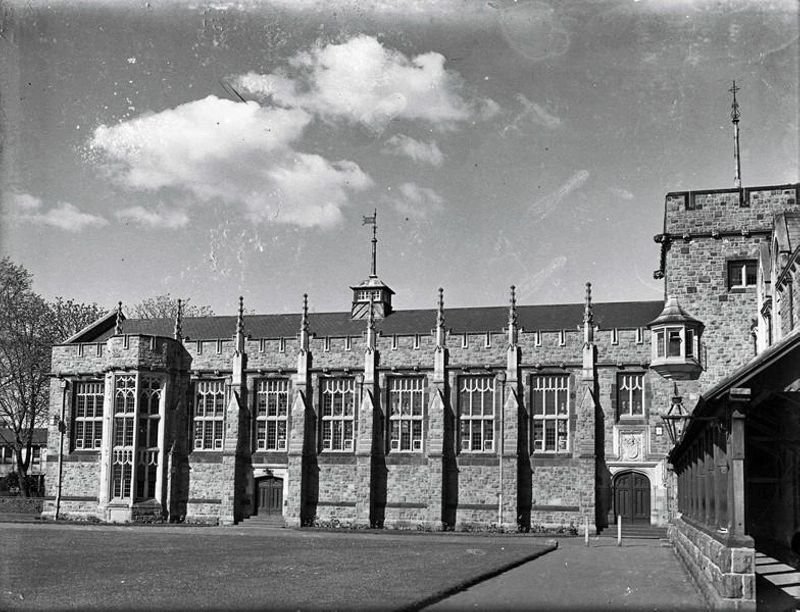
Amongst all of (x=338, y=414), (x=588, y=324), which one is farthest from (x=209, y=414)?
(x=588, y=324)

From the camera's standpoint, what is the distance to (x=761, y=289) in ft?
104

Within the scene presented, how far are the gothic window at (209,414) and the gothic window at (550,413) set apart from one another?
12.5 meters

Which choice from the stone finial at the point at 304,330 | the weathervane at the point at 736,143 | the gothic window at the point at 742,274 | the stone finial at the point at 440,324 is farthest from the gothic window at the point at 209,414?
the weathervane at the point at 736,143

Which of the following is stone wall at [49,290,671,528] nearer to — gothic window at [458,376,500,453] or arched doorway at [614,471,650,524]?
gothic window at [458,376,500,453]

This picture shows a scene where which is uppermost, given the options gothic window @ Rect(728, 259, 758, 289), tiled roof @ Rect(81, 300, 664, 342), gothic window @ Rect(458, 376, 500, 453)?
gothic window @ Rect(728, 259, 758, 289)

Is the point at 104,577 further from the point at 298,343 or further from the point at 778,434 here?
the point at 298,343

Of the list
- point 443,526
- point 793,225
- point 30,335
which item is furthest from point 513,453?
point 30,335

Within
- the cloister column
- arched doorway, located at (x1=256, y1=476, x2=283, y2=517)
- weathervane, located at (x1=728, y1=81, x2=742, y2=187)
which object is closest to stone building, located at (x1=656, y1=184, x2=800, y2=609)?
the cloister column

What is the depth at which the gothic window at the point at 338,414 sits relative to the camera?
38.2 m

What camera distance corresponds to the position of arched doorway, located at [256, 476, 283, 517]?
3878 centimetres

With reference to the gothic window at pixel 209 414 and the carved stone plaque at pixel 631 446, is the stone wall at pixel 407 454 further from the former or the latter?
the gothic window at pixel 209 414

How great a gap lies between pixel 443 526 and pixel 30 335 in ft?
79.7

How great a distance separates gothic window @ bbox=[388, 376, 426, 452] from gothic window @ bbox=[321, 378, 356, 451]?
1573mm

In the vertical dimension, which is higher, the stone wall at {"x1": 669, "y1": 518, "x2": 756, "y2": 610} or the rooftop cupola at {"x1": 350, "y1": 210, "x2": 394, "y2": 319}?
the rooftop cupola at {"x1": 350, "y1": 210, "x2": 394, "y2": 319}
